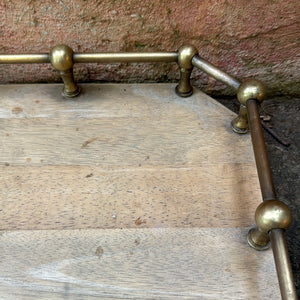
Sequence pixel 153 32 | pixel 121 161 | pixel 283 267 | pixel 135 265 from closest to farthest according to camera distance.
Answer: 1. pixel 283 267
2. pixel 135 265
3. pixel 121 161
4. pixel 153 32

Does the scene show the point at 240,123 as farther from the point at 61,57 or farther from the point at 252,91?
the point at 61,57

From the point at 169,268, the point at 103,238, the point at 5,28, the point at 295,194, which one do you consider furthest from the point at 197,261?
the point at 5,28

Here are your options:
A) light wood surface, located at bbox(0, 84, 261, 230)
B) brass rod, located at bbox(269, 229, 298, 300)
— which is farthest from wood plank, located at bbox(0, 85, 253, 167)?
brass rod, located at bbox(269, 229, 298, 300)

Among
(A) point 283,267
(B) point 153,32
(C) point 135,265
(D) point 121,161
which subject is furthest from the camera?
(B) point 153,32

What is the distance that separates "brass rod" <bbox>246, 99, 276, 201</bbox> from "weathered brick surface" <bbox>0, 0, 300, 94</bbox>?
235 mm

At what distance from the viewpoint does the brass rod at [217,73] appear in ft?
2.19

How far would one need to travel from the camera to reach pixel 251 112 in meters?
0.62

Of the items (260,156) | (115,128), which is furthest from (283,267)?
(115,128)

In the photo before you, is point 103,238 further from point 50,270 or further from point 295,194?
point 295,194

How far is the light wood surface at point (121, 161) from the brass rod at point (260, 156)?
0.09 metres

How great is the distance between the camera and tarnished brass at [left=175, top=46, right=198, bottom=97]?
705 millimetres

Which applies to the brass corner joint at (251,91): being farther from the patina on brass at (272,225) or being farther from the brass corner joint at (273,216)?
the brass corner joint at (273,216)

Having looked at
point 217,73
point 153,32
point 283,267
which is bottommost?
point 283,267

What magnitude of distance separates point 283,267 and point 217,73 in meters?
0.38
